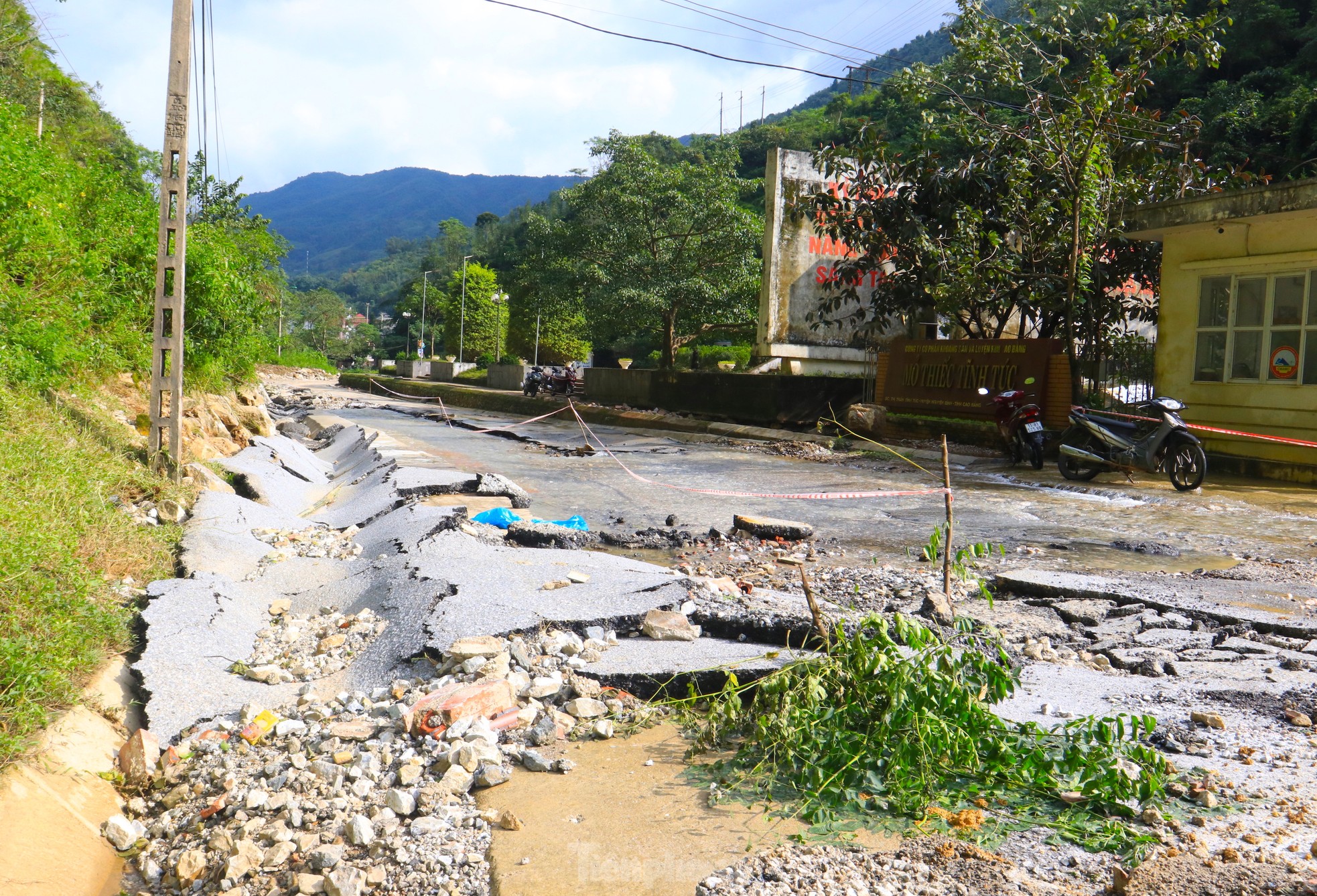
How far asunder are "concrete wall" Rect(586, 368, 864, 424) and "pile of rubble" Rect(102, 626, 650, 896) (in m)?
15.0

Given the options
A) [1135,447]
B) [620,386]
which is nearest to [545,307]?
[620,386]

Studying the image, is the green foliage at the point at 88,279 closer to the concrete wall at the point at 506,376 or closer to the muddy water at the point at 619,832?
the muddy water at the point at 619,832

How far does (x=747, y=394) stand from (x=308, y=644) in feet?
50.9

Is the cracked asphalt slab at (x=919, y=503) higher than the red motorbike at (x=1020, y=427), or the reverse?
the red motorbike at (x=1020, y=427)

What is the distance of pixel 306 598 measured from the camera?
5.32 m

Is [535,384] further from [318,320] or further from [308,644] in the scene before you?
[318,320]

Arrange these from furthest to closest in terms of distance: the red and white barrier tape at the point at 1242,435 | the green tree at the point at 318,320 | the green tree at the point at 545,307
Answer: the green tree at the point at 318,320 < the green tree at the point at 545,307 < the red and white barrier tape at the point at 1242,435

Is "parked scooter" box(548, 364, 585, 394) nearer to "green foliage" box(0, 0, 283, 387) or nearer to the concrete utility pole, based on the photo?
"green foliage" box(0, 0, 283, 387)

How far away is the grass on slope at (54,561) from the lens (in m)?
3.00

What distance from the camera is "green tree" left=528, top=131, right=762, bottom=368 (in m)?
26.5

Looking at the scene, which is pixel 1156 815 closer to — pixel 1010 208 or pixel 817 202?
pixel 1010 208

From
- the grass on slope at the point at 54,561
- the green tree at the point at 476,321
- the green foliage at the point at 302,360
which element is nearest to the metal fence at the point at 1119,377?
the grass on slope at the point at 54,561

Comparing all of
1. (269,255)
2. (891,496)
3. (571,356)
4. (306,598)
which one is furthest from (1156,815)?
(571,356)

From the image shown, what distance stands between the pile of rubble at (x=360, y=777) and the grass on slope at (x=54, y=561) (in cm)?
39
